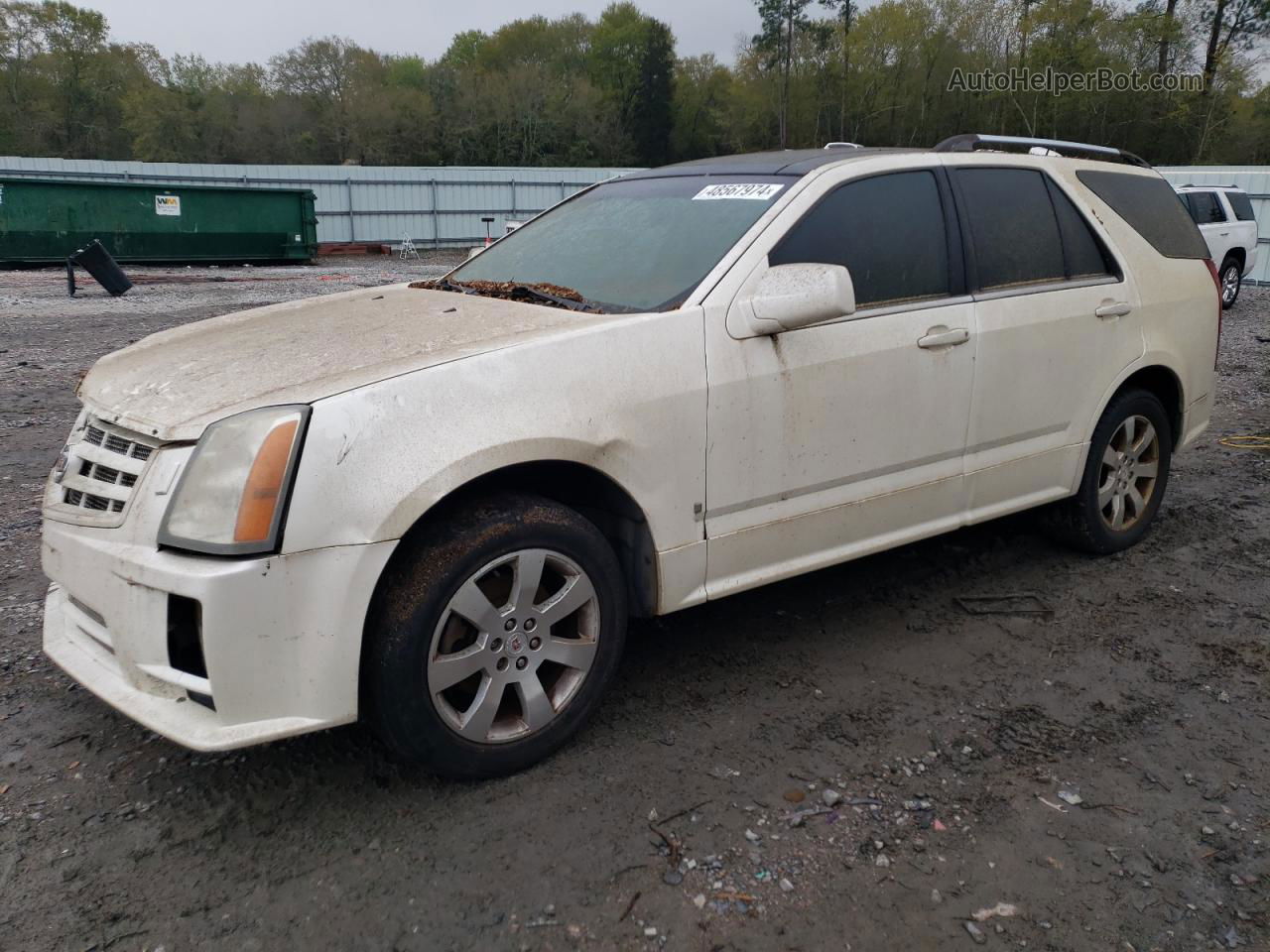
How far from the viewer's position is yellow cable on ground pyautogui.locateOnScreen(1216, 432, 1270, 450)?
6.83m

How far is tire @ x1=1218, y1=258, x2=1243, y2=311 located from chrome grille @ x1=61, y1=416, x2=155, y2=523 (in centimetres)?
1500

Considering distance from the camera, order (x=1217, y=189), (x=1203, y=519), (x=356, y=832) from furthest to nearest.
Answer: (x=1217, y=189)
(x=1203, y=519)
(x=356, y=832)

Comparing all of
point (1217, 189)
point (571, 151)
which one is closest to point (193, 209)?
point (1217, 189)

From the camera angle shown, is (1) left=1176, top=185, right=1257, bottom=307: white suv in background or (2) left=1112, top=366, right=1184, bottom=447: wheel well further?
(1) left=1176, top=185, right=1257, bottom=307: white suv in background

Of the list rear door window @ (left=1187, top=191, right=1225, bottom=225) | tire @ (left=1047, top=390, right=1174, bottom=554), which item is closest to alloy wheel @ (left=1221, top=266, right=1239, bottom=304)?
rear door window @ (left=1187, top=191, right=1225, bottom=225)

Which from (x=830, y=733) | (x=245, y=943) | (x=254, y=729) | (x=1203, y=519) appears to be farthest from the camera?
(x=1203, y=519)

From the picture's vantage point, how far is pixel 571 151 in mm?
58312

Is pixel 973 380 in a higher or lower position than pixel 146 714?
higher

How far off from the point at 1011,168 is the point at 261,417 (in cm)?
321

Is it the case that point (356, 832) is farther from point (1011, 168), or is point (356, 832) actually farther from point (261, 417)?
point (1011, 168)

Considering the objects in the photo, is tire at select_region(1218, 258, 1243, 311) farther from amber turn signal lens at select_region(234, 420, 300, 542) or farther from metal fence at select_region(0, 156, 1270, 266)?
metal fence at select_region(0, 156, 1270, 266)

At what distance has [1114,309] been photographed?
4.20 m

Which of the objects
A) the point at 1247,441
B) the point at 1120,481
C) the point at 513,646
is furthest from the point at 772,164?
the point at 1247,441

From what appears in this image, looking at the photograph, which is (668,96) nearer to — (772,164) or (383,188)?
(383,188)
